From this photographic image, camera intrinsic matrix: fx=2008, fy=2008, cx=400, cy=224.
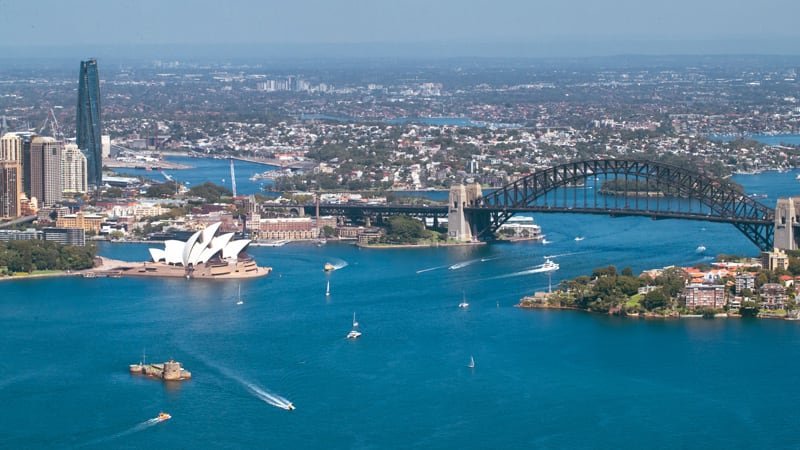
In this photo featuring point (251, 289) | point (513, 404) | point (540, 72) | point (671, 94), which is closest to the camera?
point (513, 404)

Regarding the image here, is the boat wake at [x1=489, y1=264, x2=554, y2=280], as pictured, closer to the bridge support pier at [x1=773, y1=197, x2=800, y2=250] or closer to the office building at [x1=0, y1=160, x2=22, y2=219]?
the bridge support pier at [x1=773, y1=197, x2=800, y2=250]

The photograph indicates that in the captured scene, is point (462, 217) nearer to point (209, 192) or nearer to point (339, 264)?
point (339, 264)

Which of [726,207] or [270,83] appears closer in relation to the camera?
[726,207]

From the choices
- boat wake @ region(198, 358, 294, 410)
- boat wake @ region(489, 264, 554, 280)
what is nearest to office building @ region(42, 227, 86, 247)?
boat wake @ region(489, 264, 554, 280)

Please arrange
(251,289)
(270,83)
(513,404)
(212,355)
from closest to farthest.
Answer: (513,404)
(212,355)
(251,289)
(270,83)

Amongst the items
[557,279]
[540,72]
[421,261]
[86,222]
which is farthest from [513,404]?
[540,72]

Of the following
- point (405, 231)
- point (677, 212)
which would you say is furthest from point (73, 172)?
point (677, 212)

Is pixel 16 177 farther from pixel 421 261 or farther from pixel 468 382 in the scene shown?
pixel 468 382

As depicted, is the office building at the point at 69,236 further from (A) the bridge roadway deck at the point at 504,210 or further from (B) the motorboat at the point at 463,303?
(B) the motorboat at the point at 463,303
